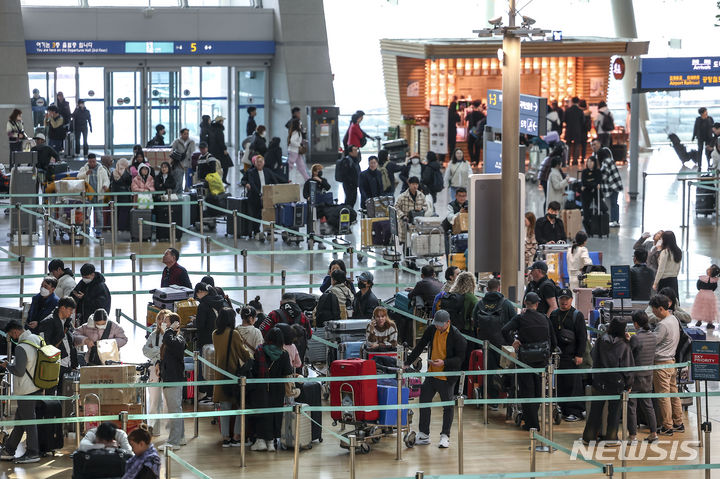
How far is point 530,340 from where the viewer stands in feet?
38.8

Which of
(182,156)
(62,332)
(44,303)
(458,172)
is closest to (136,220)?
(182,156)

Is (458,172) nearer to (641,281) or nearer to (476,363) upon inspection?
(641,281)

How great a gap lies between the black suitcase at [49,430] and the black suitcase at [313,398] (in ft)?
7.36

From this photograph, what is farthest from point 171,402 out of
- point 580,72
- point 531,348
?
point 580,72

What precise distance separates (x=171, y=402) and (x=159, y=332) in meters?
0.70

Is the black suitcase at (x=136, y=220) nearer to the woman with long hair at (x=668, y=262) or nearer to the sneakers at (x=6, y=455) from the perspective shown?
the woman with long hair at (x=668, y=262)

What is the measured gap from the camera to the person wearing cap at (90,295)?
543 inches

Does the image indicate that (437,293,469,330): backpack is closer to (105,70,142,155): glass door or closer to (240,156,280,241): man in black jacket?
(240,156,280,241): man in black jacket

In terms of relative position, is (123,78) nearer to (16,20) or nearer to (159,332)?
(16,20)

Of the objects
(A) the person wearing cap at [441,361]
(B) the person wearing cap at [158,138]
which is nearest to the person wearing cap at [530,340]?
(A) the person wearing cap at [441,361]

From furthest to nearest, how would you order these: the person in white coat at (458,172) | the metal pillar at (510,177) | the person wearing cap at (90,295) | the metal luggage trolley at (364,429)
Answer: the person in white coat at (458,172) < the metal pillar at (510,177) < the person wearing cap at (90,295) < the metal luggage trolley at (364,429)

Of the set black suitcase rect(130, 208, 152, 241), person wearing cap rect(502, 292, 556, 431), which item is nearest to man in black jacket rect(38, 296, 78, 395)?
person wearing cap rect(502, 292, 556, 431)

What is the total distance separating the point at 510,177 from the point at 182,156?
12.5m

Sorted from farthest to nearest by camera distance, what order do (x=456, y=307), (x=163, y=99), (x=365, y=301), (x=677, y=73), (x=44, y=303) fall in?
(x=163, y=99) → (x=677, y=73) → (x=365, y=301) → (x=44, y=303) → (x=456, y=307)
